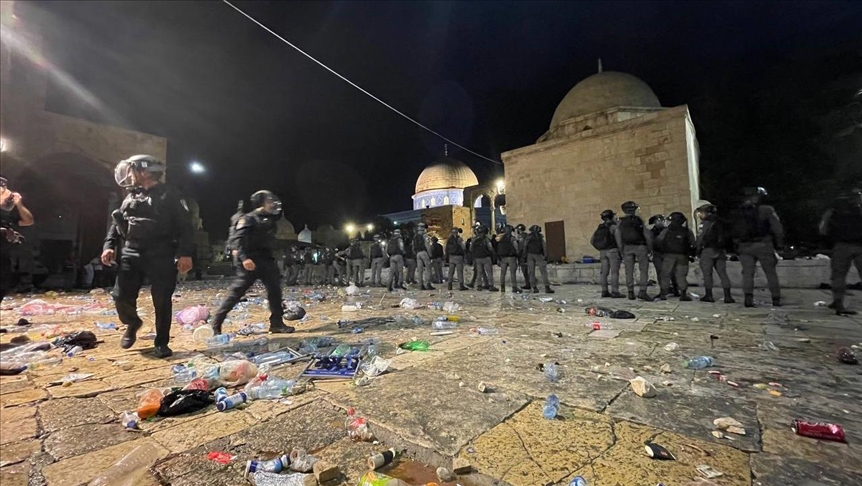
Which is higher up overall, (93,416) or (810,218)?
(810,218)

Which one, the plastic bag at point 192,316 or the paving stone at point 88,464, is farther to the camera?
the plastic bag at point 192,316

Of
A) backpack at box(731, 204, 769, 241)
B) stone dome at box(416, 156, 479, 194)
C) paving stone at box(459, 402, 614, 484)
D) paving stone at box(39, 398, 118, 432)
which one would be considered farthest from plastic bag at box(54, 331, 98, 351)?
stone dome at box(416, 156, 479, 194)

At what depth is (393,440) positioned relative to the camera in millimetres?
1564

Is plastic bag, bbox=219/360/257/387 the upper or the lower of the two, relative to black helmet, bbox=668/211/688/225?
lower

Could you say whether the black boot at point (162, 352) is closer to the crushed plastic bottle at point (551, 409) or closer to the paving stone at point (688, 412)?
the crushed plastic bottle at point (551, 409)

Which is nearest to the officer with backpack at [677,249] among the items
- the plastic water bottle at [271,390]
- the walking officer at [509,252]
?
the walking officer at [509,252]

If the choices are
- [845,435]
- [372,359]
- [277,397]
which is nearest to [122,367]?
[277,397]

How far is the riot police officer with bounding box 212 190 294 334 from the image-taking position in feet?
13.8

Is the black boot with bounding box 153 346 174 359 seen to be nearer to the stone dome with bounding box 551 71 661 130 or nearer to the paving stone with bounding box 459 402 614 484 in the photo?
the paving stone with bounding box 459 402 614 484

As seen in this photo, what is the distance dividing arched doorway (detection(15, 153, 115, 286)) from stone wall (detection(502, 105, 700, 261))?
64.1ft

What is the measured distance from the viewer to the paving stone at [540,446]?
4.24 feet

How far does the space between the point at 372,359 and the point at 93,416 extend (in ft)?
5.66

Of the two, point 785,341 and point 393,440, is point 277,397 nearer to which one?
point 393,440

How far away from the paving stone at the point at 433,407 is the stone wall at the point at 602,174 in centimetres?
1426
